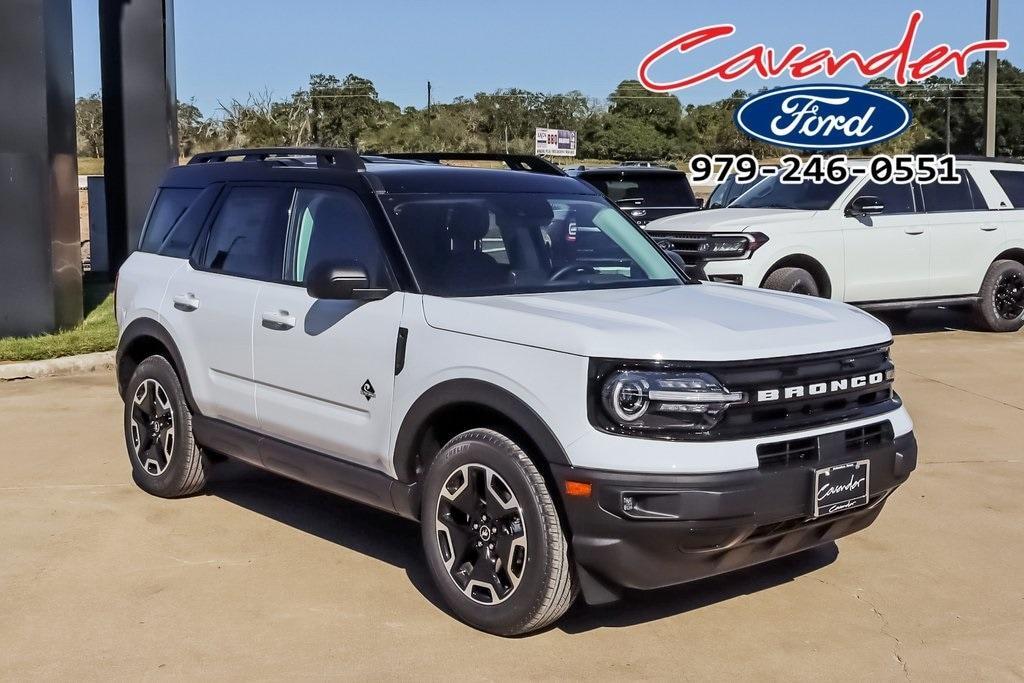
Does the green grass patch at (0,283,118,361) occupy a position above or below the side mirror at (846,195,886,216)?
below

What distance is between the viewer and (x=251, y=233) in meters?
5.90

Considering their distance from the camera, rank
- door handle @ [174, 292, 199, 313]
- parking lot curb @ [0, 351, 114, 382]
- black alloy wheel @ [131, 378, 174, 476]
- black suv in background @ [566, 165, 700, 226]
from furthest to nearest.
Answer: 1. black suv in background @ [566, 165, 700, 226]
2. parking lot curb @ [0, 351, 114, 382]
3. black alloy wheel @ [131, 378, 174, 476]
4. door handle @ [174, 292, 199, 313]

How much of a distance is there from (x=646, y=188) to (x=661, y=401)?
1131cm

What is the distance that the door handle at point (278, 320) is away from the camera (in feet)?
17.6

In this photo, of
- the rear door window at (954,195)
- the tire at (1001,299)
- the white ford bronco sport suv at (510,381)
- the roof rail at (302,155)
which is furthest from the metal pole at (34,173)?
the tire at (1001,299)

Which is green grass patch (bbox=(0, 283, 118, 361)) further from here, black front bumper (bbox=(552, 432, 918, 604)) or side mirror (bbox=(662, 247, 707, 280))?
black front bumper (bbox=(552, 432, 918, 604))

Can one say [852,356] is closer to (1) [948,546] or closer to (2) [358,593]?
(1) [948,546]

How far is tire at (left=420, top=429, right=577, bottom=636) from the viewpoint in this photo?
4211mm

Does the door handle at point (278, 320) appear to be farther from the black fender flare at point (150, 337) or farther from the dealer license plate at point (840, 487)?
the dealer license plate at point (840, 487)

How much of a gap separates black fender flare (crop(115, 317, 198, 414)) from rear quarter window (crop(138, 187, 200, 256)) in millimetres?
412

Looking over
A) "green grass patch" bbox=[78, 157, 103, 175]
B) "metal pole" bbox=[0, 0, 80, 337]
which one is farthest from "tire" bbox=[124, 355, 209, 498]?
"green grass patch" bbox=[78, 157, 103, 175]

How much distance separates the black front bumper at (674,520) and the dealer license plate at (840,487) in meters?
0.04

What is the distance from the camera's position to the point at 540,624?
4344mm

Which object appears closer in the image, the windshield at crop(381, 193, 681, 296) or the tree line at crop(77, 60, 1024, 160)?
the windshield at crop(381, 193, 681, 296)
